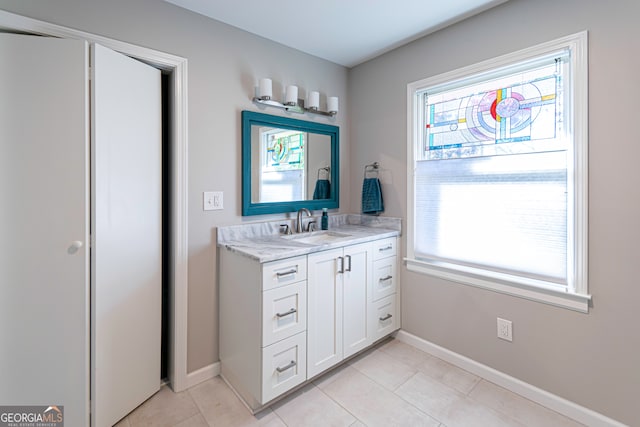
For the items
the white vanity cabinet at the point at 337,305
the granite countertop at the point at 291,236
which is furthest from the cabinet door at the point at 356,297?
the granite countertop at the point at 291,236

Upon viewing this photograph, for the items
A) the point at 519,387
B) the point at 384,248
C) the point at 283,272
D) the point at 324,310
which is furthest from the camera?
the point at 384,248

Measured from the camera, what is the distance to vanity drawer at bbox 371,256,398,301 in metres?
2.30

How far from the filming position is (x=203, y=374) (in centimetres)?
198

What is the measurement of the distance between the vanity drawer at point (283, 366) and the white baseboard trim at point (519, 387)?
1.07m

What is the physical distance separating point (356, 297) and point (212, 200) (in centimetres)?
123

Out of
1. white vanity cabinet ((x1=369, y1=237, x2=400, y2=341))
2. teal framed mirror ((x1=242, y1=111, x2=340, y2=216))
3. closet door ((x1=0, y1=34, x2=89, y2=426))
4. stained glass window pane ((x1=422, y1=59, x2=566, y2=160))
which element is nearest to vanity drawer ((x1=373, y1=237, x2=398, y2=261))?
white vanity cabinet ((x1=369, y1=237, x2=400, y2=341))

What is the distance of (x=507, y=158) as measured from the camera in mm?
1882

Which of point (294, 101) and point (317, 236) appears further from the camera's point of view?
point (317, 236)

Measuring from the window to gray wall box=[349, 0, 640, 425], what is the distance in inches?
2.5

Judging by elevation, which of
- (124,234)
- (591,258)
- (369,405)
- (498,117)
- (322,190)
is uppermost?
(498,117)

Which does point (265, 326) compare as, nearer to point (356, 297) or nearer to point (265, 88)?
point (356, 297)

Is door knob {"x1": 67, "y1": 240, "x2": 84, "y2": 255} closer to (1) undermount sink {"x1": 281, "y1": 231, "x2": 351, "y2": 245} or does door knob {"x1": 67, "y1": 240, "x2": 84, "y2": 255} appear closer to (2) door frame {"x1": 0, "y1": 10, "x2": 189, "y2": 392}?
(2) door frame {"x1": 0, "y1": 10, "x2": 189, "y2": 392}

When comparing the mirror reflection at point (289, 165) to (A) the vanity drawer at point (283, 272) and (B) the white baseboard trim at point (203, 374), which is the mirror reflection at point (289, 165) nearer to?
(A) the vanity drawer at point (283, 272)

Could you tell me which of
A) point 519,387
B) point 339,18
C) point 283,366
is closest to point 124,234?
point 283,366
